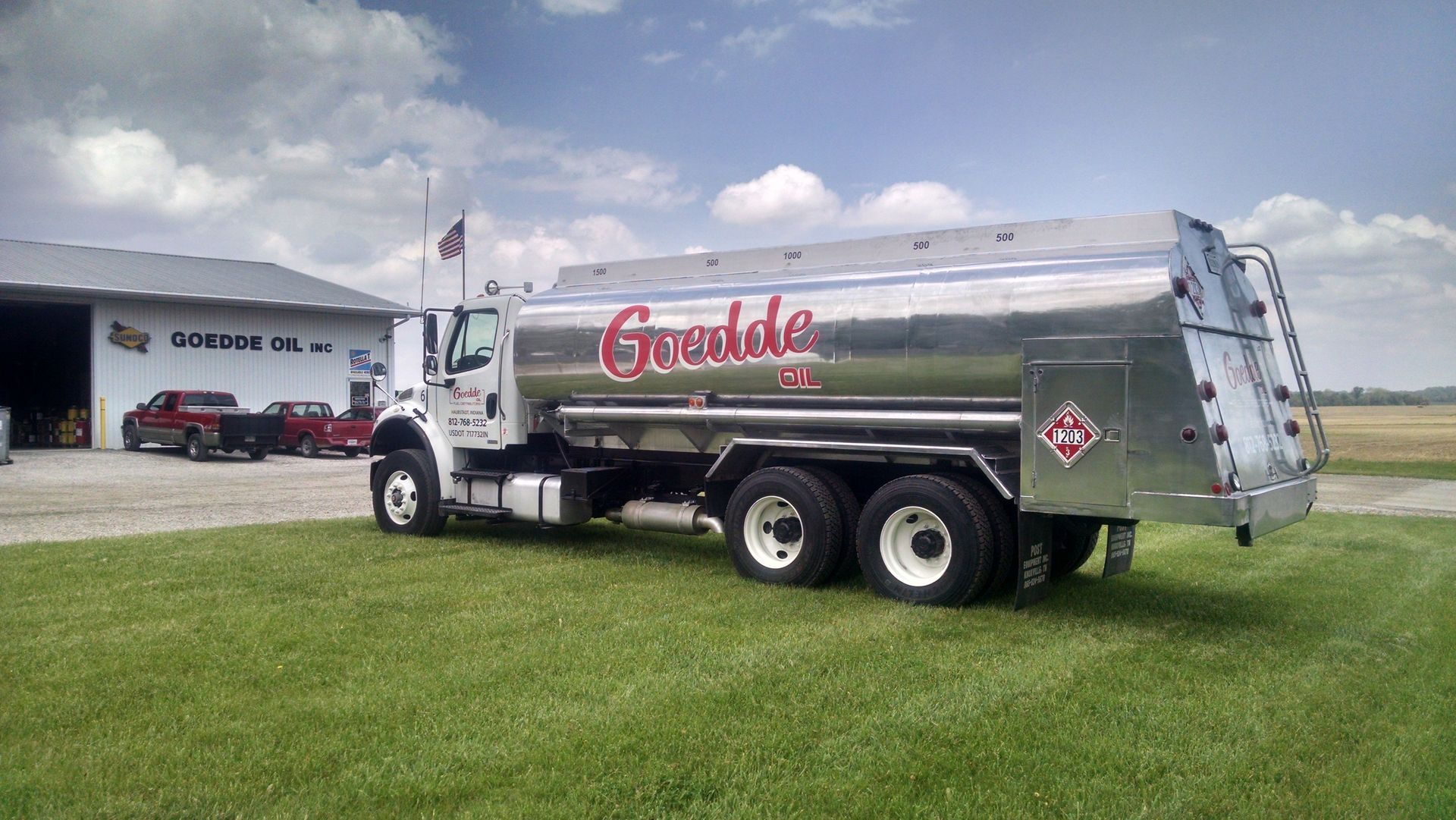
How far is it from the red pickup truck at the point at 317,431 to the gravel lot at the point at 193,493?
0.47 meters

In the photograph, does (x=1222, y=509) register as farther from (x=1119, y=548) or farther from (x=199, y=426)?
(x=199, y=426)

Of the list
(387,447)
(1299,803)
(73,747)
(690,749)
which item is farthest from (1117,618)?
(387,447)

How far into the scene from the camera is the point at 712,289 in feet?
32.6

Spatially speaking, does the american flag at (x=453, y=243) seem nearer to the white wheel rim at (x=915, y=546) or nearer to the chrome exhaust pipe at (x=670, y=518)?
the chrome exhaust pipe at (x=670, y=518)

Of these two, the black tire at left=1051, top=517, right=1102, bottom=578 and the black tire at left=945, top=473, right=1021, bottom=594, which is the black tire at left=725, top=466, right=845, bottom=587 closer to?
the black tire at left=945, top=473, right=1021, bottom=594

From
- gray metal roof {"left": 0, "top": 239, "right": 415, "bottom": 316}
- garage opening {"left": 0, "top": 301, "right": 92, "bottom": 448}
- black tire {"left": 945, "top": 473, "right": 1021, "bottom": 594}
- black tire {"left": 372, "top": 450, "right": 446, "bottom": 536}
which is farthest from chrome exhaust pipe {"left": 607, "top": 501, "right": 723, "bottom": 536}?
garage opening {"left": 0, "top": 301, "right": 92, "bottom": 448}

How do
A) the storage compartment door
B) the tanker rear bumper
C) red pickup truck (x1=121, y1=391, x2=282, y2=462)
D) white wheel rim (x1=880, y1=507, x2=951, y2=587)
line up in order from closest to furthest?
the tanker rear bumper, the storage compartment door, white wheel rim (x1=880, y1=507, x2=951, y2=587), red pickup truck (x1=121, y1=391, x2=282, y2=462)

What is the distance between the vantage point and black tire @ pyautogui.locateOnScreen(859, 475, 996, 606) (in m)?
8.18

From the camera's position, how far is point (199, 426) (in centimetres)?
2716

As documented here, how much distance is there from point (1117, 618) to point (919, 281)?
3117 mm

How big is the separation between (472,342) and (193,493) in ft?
30.6

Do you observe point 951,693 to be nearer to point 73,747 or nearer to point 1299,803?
point 1299,803

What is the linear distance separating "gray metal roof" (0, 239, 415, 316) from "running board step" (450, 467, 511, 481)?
2272 centimetres

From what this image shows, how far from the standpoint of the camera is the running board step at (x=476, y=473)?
11.9 m
